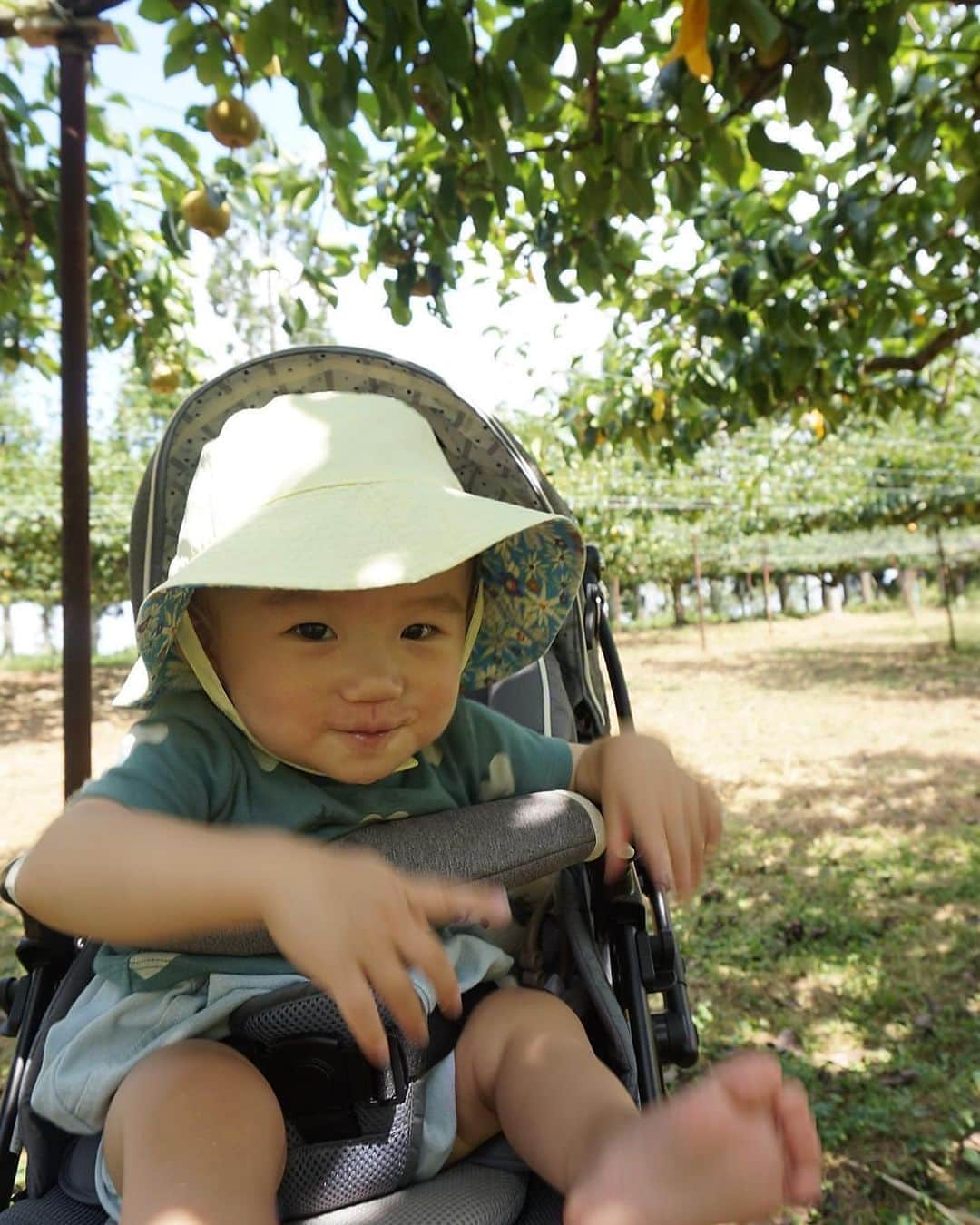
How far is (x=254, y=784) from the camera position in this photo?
1.21 meters

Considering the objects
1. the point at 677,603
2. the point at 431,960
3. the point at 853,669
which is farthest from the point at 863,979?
the point at 677,603

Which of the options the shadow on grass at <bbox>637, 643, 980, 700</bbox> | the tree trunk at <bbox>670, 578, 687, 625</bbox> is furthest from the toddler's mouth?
the tree trunk at <bbox>670, 578, 687, 625</bbox>

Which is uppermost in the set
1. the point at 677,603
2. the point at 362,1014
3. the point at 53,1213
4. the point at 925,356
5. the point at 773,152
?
the point at 677,603

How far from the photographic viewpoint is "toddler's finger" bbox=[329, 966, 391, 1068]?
2.49 ft

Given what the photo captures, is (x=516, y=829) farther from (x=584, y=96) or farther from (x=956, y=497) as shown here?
(x=956, y=497)

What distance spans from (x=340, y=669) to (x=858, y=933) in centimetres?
296

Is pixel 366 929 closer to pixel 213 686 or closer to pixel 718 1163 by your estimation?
pixel 718 1163

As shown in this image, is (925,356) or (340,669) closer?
(340,669)

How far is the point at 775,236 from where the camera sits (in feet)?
10.6

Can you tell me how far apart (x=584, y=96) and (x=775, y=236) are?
3.08 ft

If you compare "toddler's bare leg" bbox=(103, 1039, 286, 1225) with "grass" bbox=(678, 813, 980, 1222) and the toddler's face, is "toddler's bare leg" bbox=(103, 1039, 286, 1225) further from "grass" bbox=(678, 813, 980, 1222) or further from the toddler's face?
"grass" bbox=(678, 813, 980, 1222)

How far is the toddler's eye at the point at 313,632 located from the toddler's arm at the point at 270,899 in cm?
24

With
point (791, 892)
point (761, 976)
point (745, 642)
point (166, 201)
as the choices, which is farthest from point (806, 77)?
point (745, 642)

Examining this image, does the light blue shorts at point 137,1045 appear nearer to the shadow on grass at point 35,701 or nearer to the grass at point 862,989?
the grass at point 862,989
